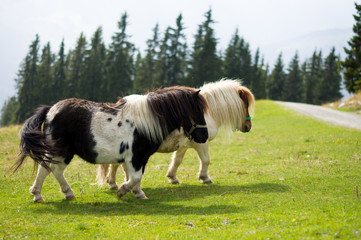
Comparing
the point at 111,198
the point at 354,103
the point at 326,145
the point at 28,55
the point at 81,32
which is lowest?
the point at 111,198

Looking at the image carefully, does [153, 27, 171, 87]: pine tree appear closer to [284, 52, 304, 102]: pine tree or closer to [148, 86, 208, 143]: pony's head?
[284, 52, 304, 102]: pine tree

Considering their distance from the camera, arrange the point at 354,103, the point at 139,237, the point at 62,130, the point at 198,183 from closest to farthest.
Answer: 1. the point at 139,237
2. the point at 62,130
3. the point at 198,183
4. the point at 354,103

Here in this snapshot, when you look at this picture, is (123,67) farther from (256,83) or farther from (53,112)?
(53,112)

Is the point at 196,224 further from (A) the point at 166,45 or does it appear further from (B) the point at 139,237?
(A) the point at 166,45

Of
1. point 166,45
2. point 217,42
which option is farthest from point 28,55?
point 217,42

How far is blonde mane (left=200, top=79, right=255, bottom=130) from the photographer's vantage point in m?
9.41

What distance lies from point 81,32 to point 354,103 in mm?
48705

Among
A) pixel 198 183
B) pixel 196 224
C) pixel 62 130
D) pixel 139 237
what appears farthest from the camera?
pixel 198 183

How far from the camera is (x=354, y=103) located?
1272 inches

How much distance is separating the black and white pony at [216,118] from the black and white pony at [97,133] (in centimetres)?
151

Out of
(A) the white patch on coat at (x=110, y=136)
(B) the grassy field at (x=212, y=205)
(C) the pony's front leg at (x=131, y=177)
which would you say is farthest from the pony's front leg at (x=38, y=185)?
(C) the pony's front leg at (x=131, y=177)

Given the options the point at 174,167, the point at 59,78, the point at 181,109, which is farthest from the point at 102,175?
the point at 59,78

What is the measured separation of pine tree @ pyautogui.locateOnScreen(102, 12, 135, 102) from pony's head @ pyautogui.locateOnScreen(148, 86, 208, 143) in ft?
163

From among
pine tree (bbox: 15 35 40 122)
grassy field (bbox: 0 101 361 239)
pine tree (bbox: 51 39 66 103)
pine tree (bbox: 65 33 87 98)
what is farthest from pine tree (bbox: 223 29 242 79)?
grassy field (bbox: 0 101 361 239)
